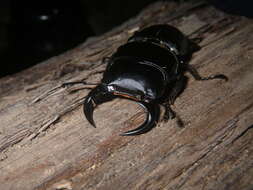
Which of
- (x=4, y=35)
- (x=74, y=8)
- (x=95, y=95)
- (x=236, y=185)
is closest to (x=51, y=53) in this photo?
(x=74, y=8)

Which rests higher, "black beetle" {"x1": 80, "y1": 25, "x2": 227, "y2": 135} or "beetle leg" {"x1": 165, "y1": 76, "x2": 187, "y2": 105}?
"black beetle" {"x1": 80, "y1": 25, "x2": 227, "y2": 135}

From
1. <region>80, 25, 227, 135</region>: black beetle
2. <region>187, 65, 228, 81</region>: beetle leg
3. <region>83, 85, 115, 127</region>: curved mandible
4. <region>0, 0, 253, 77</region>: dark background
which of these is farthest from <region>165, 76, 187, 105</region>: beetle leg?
<region>0, 0, 253, 77</region>: dark background

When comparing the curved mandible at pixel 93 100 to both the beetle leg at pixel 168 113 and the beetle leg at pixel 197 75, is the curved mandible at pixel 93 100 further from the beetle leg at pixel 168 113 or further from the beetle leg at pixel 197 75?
the beetle leg at pixel 197 75

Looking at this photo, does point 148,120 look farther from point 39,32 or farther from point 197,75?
point 39,32

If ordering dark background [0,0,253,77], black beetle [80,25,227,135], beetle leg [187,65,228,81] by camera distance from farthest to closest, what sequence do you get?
dark background [0,0,253,77], beetle leg [187,65,228,81], black beetle [80,25,227,135]

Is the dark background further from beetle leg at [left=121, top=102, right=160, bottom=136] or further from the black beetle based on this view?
beetle leg at [left=121, top=102, right=160, bottom=136]

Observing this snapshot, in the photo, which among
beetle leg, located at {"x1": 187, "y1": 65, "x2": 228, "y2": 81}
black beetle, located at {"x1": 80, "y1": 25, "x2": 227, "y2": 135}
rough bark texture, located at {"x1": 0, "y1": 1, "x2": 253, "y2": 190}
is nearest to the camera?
rough bark texture, located at {"x1": 0, "y1": 1, "x2": 253, "y2": 190}
